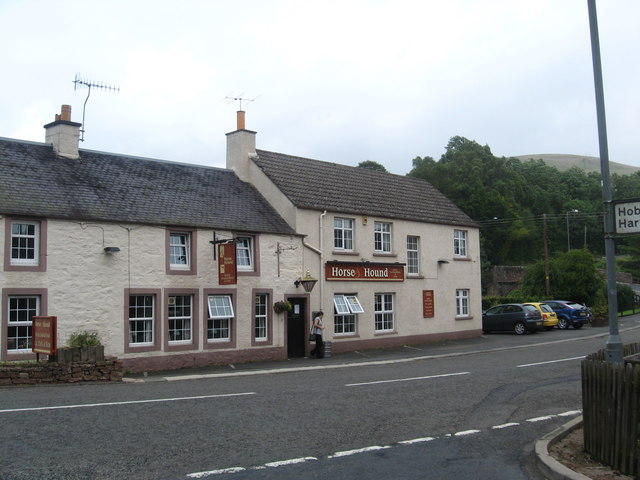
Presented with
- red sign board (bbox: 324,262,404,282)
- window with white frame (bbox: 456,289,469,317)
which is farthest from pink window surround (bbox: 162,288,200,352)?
window with white frame (bbox: 456,289,469,317)

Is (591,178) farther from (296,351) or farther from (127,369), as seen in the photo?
(127,369)

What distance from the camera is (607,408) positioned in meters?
8.13

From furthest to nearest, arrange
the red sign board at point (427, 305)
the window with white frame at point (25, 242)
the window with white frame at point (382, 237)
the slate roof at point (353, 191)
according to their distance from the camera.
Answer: the red sign board at point (427, 305), the window with white frame at point (382, 237), the slate roof at point (353, 191), the window with white frame at point (25, 242)

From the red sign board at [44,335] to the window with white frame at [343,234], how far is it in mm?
12270

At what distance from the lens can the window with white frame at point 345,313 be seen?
26.5 metres

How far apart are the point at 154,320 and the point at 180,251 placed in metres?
2.47

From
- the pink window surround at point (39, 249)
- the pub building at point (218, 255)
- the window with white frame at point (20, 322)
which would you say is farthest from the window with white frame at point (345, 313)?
the window with white frame at point (20, 322)

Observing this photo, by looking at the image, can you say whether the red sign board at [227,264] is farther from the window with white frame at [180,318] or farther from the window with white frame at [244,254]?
the window with white frame at [244,254]

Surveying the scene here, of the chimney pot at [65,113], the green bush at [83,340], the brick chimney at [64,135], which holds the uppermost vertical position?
the chimney pot at [65,113]

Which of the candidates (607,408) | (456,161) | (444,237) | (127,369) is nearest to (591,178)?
(456,161)

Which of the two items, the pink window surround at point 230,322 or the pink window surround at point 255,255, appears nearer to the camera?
the pink window surround at point 230,322

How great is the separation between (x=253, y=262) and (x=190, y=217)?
2821 millimetres

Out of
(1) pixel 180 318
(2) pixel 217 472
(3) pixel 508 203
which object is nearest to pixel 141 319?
(1) pixel 180 318

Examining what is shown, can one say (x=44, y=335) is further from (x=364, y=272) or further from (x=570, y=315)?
(x=570, y=315)
